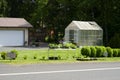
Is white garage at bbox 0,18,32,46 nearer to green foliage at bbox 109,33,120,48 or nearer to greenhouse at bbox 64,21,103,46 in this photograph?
greenhouse at bbox 64,21,103,46

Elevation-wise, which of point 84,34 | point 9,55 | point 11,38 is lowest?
point 9,55

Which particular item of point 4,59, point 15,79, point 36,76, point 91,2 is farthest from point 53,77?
point 91,2

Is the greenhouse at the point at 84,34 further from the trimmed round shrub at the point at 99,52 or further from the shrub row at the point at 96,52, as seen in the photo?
the trimmed round shrub at the point at 99,52

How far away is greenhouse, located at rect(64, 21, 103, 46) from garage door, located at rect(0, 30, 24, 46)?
20.9 feet

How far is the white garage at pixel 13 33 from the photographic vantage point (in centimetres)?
4422

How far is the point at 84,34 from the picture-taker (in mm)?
43812

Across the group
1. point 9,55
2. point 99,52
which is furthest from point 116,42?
point 9,55

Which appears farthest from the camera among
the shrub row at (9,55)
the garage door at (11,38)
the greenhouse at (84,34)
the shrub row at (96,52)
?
the garage door at (11,38)

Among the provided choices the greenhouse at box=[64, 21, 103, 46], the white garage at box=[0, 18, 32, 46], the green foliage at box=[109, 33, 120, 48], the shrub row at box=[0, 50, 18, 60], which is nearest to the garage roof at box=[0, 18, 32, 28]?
the white garage at box=[0, 18, 32, 46]

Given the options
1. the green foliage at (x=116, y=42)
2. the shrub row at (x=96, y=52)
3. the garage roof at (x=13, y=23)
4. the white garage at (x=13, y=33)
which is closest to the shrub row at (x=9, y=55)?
the shrub row at (x=96, y=52)

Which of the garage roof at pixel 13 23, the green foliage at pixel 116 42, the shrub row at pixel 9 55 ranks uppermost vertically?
the garage roof at pixel 13 23

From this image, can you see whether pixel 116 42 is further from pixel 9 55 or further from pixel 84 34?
pixel 9 55

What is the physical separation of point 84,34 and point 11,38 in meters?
9.68

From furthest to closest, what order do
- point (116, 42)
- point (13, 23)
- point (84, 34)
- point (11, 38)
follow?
point (13, 23) < point (11, 38) < point (84, 34) < point (116, 42)
